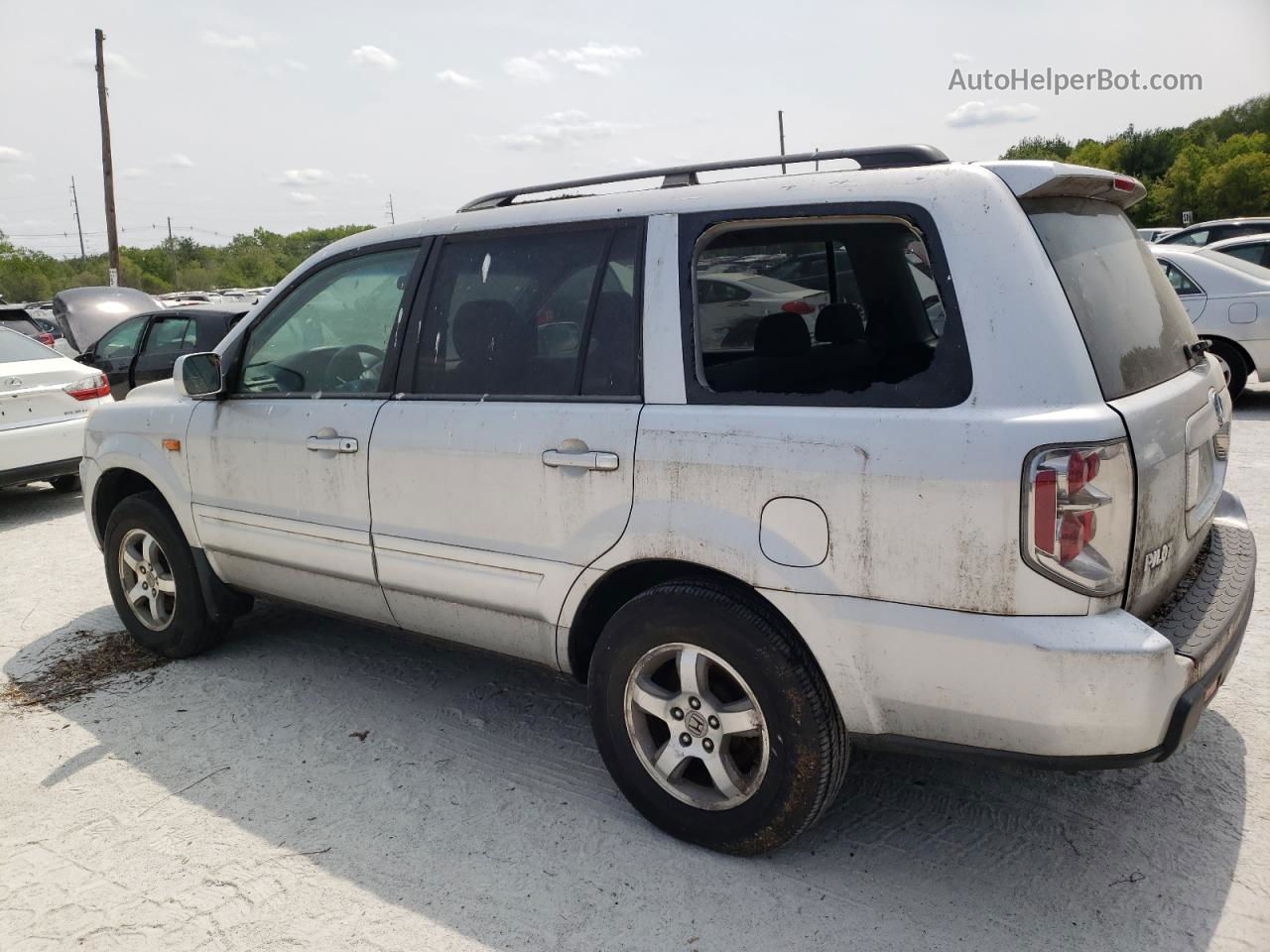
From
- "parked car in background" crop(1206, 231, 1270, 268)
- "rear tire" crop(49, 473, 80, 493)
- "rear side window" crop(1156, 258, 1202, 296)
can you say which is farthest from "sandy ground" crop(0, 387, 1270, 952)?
"parked car in background" crop(1206, 231, 1270, 268)

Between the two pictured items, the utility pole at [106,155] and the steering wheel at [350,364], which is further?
the utility pole at [106,155]

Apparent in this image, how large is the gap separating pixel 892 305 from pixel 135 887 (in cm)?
298

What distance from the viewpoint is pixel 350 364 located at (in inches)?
154

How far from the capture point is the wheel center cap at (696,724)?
2.94 metres

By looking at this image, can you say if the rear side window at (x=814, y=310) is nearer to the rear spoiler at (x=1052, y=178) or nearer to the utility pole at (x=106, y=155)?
the rear spoiler at (x=1052, y=178)

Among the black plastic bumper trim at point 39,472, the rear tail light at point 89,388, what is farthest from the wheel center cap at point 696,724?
the rear tail light at point 89,388

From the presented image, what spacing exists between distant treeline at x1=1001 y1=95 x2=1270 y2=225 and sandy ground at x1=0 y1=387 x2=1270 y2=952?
34.6 m

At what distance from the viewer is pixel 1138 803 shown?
314 cm

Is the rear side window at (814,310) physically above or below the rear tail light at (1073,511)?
above

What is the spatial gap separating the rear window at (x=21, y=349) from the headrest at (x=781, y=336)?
7.05 metres

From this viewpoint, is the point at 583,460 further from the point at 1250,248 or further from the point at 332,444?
the point at 1250,248

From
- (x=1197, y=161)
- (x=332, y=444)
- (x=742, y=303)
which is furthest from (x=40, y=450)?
(x=1197, y=161)

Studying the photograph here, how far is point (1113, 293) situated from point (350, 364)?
2632 millimetres

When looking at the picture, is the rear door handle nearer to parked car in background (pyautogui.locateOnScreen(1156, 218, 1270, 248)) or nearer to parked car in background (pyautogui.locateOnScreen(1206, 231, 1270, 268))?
parked car in background (pyautogui.locateOnScreen(1206, 231, 1270, 268))
